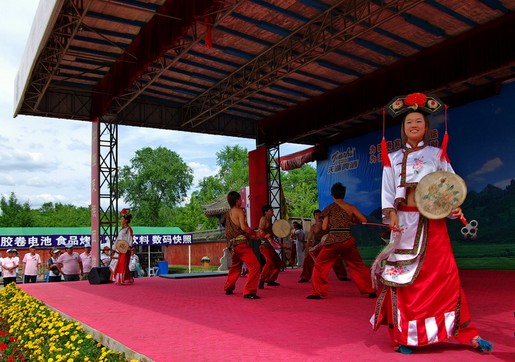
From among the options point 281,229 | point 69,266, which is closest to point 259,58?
point 281,229

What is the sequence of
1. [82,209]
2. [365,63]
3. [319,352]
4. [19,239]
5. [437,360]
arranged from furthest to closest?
[82,209], [19,239], [365,63], [319,352], [437,360]

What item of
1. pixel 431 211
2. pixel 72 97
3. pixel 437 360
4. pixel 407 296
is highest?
pixel 72 97

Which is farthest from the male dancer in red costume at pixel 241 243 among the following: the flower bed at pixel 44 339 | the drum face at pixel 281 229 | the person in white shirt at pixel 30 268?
the person in white shirt at pixel 30 268

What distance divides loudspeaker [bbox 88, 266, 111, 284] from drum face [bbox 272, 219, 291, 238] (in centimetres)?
359

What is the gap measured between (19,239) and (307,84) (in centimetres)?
1192

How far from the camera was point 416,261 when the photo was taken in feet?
9.99

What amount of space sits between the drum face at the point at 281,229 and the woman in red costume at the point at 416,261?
519 cm

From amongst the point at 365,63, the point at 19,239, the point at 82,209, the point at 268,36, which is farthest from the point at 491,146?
the point at 82,209

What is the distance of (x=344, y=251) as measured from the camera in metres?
A: 5.89

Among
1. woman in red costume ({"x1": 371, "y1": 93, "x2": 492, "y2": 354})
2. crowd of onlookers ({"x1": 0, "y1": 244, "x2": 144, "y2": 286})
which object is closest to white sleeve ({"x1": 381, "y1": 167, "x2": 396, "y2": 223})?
woman in red costume ({"x1": 371, "y1": 93, "x2": 492, "y2": 354})

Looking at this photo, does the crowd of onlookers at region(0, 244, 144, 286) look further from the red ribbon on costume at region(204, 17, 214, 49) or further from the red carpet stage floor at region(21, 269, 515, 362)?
the red ribbon on costume at region(204, 17, 214, 49)

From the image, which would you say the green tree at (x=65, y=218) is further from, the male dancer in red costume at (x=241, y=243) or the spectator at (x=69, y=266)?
the male dancer in red costume at (x=241, y=243)

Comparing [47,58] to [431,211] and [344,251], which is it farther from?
[431,211]

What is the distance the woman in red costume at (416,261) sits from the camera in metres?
2.93
